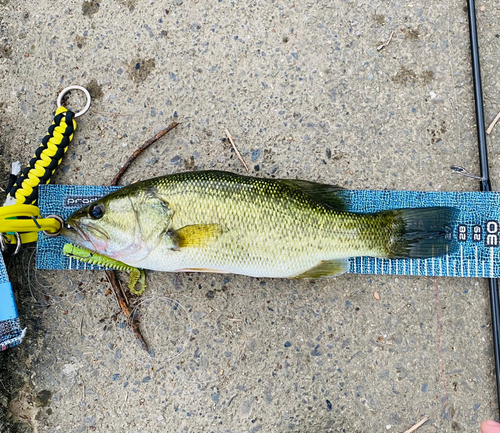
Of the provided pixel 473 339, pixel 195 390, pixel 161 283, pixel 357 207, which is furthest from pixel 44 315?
pixel 473 339

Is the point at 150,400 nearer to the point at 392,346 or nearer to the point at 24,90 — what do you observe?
the point at 392,346

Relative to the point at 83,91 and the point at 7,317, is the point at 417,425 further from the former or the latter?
the point at 83,91

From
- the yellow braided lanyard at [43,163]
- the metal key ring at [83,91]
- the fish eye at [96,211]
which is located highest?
the metal key ring at [83,91]

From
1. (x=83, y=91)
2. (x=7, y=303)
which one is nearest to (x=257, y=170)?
(x=83, y=91)

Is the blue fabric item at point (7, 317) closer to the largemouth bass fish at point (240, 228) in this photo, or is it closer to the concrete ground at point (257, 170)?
the concrete ground at point (257, 170)

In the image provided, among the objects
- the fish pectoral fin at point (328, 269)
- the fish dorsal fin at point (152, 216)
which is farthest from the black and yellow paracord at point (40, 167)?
the fish pectoral fin at point (328, 269)
